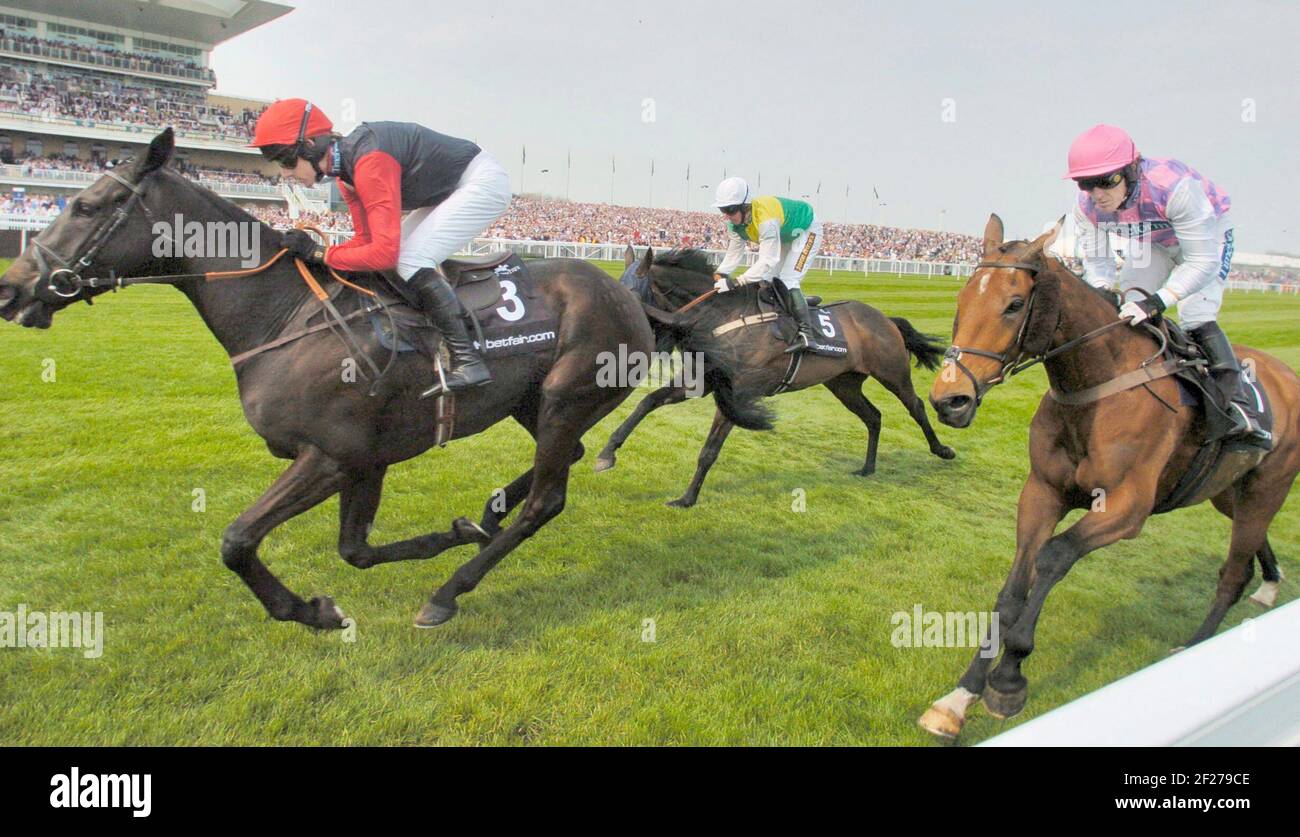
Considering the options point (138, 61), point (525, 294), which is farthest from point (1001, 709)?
point (138, 61)

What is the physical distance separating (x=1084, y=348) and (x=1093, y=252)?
0.73 m

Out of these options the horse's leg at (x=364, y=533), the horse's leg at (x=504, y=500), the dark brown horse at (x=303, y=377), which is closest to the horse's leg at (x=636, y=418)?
the horse's leg at (x=504, y=500)

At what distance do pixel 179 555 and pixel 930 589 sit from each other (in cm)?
380

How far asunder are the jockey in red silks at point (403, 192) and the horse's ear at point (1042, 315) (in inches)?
86.3

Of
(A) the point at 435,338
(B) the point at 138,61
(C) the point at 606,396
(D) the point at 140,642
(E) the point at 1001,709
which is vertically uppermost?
(B) the point at 138,61

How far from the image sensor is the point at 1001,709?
328cm

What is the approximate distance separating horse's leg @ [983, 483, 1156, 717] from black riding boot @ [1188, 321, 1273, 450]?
74cm

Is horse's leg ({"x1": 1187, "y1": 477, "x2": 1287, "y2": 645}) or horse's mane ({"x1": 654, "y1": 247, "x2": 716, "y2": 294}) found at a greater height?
horse's mane ({"x1": 654, "y1": 247, "x2": 716, "y2": 294})

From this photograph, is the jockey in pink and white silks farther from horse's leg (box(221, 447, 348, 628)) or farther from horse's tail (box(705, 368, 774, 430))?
horse's leg (box(221, 447, 348, 628))

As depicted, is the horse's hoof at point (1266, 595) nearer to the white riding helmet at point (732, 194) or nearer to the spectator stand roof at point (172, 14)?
the white riding helmet at point (732, 194)

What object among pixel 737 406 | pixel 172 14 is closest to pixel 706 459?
pixel 737 406

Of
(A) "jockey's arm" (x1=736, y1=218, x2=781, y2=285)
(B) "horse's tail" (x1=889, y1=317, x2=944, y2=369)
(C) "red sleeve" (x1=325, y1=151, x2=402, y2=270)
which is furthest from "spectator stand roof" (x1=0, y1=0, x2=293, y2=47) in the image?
(C) "red sleeve" (x1=325, y1=151, x2=402, y2=270)

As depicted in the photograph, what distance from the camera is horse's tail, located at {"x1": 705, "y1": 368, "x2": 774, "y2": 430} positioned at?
535 centimetres
